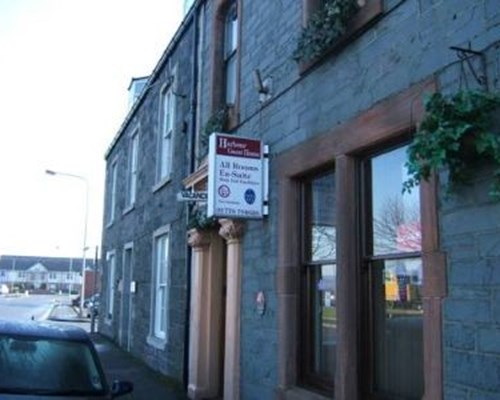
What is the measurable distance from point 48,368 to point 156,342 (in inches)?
329

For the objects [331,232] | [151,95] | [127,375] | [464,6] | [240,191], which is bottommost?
[127,375]

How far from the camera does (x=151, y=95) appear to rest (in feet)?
56.5

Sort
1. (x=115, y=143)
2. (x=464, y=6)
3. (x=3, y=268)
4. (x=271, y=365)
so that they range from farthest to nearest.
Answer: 1. (x=3, y=268)
2. (x=115, y=143)
3. (x=271, y=365)
4. (x=464, y=6)

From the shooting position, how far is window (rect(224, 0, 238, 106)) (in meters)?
11.1

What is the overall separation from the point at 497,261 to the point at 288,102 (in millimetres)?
4157

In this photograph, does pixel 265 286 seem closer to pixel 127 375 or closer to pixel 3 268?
pixel 127 375

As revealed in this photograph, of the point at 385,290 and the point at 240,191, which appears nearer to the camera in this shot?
the point at 385,290

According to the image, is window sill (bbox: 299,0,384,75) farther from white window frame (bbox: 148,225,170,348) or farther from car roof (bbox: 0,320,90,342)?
white window frame (bbox: 148,225,170,348)

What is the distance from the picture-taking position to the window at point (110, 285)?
2196 centimetres

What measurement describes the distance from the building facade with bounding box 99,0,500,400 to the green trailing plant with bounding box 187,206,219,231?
4cm

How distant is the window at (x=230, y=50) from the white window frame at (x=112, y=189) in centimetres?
1204

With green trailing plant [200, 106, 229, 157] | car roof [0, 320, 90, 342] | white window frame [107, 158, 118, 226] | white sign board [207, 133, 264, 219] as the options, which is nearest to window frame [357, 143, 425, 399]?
white sign board [207, 133, 264, 219]

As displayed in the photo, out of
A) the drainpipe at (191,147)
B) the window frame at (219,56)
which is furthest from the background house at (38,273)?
the window frame at (219,56)

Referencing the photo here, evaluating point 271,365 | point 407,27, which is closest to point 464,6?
point 407,27
